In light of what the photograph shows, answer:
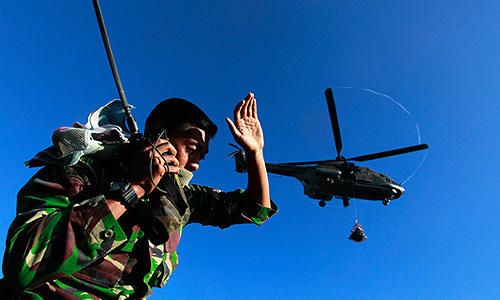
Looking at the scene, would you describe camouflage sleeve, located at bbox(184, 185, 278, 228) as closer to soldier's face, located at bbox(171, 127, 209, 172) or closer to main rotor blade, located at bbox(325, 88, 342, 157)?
soldier's face, located at bbox(171, 127, 209, 172)

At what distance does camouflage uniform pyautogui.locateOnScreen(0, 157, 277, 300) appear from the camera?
1.21 m

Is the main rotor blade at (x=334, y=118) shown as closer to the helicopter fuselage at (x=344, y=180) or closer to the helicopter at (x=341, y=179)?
the helicopter at (x=341, y=179)

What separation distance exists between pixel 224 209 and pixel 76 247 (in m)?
1.56

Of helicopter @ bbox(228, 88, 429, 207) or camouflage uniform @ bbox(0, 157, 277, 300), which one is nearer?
camouflage uniform @ bbox(0, 157, 277, 300)

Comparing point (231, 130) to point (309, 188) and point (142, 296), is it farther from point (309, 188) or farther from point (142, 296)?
point (309, 188)

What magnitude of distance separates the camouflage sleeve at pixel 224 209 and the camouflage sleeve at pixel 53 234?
4.35ft

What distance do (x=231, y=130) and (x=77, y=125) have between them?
1.18m

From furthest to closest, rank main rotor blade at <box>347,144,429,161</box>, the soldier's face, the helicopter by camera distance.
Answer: the helicopter
main rotor blade at <box>347,144,429,161</box>
the soldier's face

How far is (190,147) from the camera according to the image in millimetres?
2359

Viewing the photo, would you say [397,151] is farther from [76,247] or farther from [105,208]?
[76,247]

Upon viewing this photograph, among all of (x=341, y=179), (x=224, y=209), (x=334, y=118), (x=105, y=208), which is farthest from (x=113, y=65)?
(x=341, y=179)

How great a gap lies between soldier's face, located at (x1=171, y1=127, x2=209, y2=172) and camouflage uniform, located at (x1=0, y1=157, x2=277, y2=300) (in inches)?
24.5

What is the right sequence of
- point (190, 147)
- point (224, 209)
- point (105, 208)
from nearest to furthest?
point (105, 208)
point (190, 147)
point (224, 209)

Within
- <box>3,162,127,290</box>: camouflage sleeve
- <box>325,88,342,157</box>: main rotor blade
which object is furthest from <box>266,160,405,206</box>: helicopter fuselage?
<box>3,162,127,290</box>: camouflage sleeve
